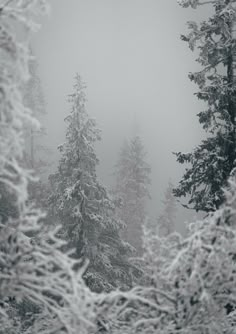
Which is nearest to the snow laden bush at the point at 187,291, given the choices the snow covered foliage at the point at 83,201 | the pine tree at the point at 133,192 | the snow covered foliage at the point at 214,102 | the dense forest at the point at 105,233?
the dense forest at the point at 105,233

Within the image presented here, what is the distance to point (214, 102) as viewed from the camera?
11.0 m

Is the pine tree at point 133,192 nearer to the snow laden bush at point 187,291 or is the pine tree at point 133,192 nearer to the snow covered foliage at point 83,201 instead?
the snow covered foliage at point 83,201

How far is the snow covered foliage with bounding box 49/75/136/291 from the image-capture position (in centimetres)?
1673

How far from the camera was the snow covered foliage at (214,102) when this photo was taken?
34.5 ft

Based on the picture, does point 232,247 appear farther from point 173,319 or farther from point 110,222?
point 110,222

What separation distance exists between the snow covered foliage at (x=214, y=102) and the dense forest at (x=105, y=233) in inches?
1.2

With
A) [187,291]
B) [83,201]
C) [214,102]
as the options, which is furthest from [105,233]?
[187,291]

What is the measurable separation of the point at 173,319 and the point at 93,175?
42.1ft

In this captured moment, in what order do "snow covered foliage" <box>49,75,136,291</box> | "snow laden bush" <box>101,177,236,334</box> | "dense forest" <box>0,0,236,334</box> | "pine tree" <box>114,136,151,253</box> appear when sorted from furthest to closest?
"pine tree" <box>114,136,151,253</box>
"snow covered foliage" <box>49,75,136,291</box>
"snow laden bush" <box>101,177,236,334</box>
"dense forest" <box>0,0,236,334</box>

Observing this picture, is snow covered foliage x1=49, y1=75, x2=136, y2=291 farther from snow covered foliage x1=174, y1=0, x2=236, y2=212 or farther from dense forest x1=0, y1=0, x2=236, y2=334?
snow covered foliage x1=174, y1=0, x2=236, y2=212

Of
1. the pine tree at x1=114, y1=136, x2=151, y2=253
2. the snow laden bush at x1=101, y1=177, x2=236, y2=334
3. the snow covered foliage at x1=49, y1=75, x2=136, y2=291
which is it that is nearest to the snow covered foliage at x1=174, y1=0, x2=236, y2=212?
the snow laden bush at x1=101, y1=177, x2=236, y2=334

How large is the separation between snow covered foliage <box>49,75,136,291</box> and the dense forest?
0.05 m

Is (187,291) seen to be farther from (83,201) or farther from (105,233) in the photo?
(105,233)

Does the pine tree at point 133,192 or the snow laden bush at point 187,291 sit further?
the pine tree at point 133,192
